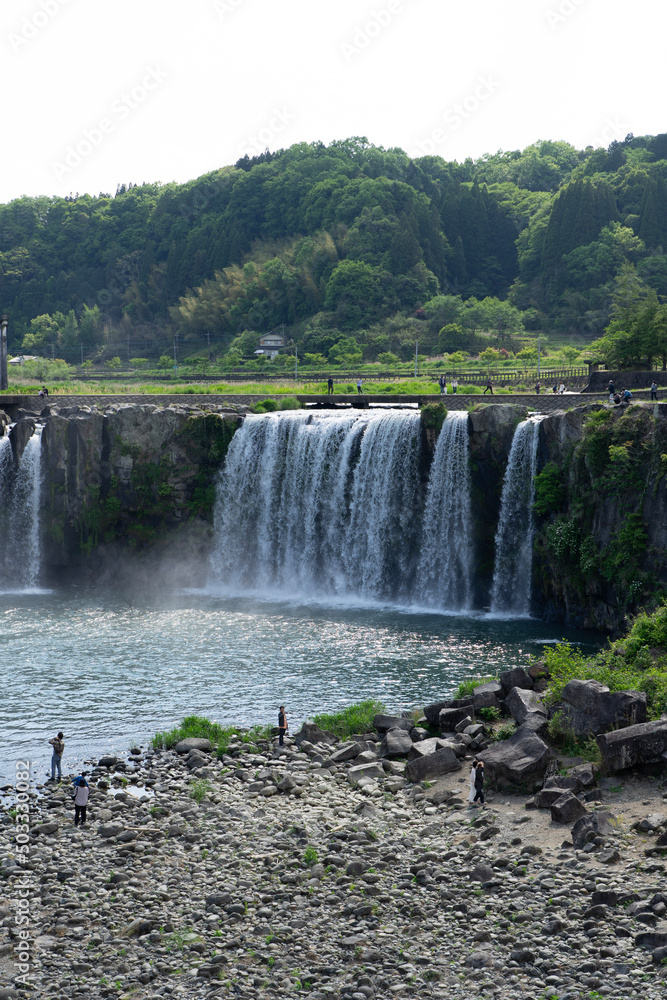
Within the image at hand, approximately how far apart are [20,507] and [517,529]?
23759mm

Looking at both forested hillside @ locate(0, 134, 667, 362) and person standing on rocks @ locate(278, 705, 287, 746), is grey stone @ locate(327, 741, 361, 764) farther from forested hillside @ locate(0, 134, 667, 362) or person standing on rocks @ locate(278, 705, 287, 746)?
forested hillside @ locate(0, 134, 667, 362)

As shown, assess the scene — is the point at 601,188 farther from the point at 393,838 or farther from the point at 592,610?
the point at 393,838

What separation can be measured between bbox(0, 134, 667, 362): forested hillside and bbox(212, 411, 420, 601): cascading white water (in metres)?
38.3

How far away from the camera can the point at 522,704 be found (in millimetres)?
20969

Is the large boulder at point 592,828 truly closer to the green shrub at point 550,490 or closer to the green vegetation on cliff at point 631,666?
the green vegetation on cliff at point 631,666

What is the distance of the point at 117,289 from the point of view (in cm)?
12525

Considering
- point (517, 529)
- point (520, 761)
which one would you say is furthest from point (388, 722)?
point (517, 529)

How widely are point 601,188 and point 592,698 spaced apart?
282 ft

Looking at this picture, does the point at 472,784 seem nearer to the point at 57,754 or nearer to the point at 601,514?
the point at 57,754

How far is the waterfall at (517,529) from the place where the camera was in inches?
1422

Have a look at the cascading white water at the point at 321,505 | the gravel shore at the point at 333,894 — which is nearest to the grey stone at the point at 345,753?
the gravel shore at the point at 333,894

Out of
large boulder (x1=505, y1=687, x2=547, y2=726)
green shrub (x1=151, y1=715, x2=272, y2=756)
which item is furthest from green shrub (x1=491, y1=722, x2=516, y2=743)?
green shrub (x1=151, y1=715, x2=272, y2=756)

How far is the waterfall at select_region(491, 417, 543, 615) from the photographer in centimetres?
3612

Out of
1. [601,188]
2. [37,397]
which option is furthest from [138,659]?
[601,188]
